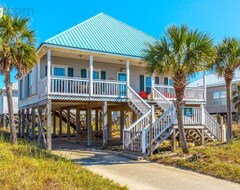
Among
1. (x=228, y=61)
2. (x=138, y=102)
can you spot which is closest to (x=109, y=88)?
(x=138, y=102)

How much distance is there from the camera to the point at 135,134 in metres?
14.2

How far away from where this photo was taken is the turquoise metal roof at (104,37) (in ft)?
56.5

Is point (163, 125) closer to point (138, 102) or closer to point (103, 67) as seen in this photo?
point (138, 102)

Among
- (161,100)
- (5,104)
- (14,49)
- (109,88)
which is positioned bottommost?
(161,100)

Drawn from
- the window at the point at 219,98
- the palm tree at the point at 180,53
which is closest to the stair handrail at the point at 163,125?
the palm tree at the point at 180,53

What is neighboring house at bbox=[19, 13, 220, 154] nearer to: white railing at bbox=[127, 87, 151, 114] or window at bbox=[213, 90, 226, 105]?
white railing at bbox=[127, 87, 151, 114]

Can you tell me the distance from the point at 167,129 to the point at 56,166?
7.52 meters

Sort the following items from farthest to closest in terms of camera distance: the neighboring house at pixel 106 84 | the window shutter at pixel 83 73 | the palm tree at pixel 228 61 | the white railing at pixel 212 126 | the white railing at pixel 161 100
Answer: the window shutter at pixel 83 73 → the white railing at pixel 161 100 → the white railing at pixel 212 126 → the palm tree at pixel 228 61 → the neighboring house at pixel 106 84

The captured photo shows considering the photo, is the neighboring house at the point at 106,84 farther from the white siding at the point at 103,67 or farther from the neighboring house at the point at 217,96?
the neighboring house at the point at 217,96

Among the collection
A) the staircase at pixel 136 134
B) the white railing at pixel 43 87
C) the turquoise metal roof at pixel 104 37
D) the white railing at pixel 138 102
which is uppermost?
the turquoise metal roof at pixel 104 37

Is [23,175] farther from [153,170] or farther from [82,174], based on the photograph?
[153,170]

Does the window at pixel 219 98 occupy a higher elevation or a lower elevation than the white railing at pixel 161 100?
higher

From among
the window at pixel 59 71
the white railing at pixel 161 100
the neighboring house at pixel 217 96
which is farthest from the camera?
the neighboring house at pixel 217 96

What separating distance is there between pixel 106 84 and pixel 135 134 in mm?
4810
